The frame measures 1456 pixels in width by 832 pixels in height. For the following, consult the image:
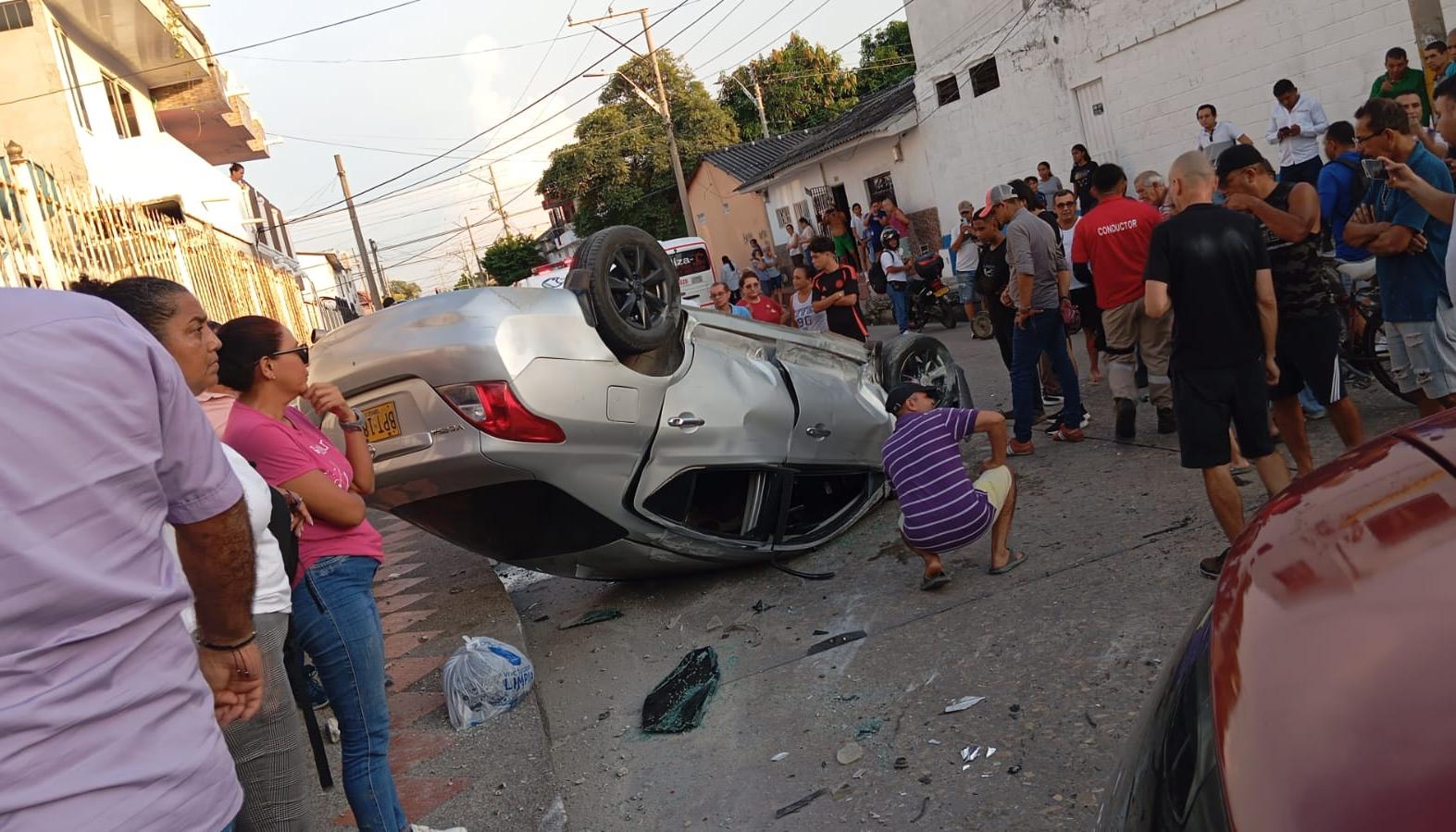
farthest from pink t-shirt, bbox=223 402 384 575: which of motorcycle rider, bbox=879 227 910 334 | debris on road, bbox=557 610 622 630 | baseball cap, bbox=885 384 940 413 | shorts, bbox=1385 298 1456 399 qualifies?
motorcycle rider, bbox=879 227 910 334

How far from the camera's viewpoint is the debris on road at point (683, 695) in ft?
14.9

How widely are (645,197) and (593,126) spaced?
328 centimetres

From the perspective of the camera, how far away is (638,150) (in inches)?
1683

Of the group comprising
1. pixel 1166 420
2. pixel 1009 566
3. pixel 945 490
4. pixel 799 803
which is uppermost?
pixel 945 490

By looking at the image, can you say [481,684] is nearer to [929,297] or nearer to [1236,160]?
[1236,160]

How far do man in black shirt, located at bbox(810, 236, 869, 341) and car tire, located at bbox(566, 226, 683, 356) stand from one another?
3756mm

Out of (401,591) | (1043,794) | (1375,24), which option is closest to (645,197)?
(1375,24)

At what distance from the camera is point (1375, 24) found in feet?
38.0

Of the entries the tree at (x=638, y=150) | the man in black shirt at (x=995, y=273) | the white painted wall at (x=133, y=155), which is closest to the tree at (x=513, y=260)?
the tree at (x=638, y=150)

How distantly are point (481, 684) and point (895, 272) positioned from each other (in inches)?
428

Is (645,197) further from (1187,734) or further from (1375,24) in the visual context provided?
(1187,734)

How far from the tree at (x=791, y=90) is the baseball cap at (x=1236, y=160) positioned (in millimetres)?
39960

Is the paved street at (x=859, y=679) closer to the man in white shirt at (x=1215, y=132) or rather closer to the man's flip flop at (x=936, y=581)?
the man's flip flop at (x=936, y=581)

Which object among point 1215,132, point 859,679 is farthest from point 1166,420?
point 1215,132
